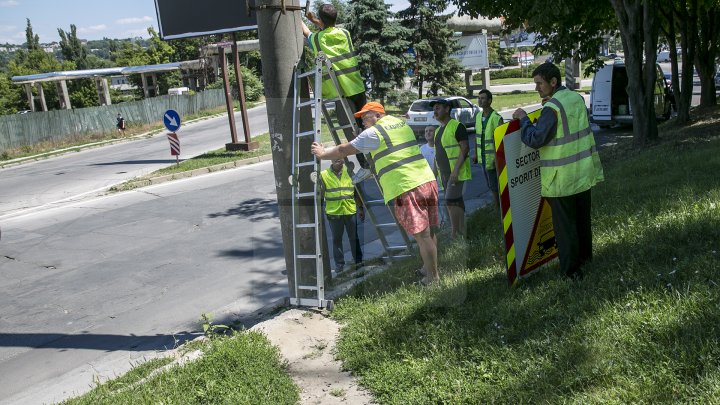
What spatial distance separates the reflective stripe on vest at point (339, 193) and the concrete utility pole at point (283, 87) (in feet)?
5.84

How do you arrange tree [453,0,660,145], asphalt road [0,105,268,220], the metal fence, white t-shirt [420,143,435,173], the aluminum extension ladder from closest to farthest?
the aluminum extension ladder, white t-shirt [420,143,435,173], tree [453,0,660,145], asphalt road [0,105,268,220], the metal fence

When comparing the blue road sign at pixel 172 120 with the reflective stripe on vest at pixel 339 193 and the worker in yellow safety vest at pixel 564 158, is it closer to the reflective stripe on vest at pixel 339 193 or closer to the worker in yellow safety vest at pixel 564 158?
the reflective stripe on vest at pixel 339 193

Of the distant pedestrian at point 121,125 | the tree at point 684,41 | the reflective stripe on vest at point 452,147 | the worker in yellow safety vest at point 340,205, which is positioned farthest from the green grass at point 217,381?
the distant pedestrian at point 121,125

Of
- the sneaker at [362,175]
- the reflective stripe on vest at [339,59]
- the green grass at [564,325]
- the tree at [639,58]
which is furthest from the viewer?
the tree at [639,58]

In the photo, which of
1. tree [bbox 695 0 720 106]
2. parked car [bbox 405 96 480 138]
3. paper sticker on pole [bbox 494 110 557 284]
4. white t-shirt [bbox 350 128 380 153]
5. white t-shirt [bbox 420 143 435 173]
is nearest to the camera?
paper sticker on pole [bbox 494 110 557 284]

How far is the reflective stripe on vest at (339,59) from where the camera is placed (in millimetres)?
6586

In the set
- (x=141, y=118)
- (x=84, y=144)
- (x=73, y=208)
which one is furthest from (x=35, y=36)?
(x=73, y=208)

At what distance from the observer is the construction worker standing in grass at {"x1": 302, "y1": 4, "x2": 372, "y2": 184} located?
6598mm

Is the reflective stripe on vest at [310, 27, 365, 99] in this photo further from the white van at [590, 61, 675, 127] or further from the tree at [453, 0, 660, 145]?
the white van at [590, 61, 675, 127]

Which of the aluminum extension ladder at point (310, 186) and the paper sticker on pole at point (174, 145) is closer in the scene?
the aluminum extension ladder at point (310, 186)

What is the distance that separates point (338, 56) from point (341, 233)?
275 centimetres

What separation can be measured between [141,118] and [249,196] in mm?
29822

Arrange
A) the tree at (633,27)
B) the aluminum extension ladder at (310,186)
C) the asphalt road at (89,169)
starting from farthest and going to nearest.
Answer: the asphalt road at (89,169)
the tree at (633,27)
the aluminum extension ladder at (310,186)

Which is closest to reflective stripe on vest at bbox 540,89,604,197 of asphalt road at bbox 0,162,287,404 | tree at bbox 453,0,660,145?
asphalt road at bbox 0,162,287,404
